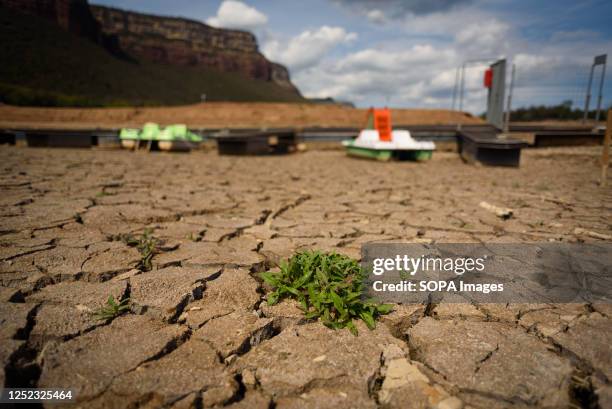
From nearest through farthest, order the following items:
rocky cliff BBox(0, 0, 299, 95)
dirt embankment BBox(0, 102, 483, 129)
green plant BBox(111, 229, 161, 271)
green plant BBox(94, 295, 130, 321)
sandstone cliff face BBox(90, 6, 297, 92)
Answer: green plant BBox(94, 295, 130, 321) → green plant BBox(111, 229, 161, 271) → dirt embankment BBox(0, 102, 483, 129) → rocky cliff BBox(0, 0, 299, 95) → sandstone cliff face BBox(90, 6, 297, 92)

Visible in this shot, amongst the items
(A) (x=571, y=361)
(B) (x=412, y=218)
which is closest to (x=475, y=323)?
(A) (x=571, y=361)

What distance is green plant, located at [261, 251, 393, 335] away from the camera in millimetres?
1482

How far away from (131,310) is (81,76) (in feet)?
132

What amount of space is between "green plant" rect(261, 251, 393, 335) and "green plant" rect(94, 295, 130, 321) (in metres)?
0.63

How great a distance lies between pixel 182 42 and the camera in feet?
229

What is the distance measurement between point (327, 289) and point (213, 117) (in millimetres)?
20537

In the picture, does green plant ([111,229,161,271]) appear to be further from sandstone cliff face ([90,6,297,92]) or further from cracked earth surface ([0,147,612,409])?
sandstone cliff face ([90,6,297,92])

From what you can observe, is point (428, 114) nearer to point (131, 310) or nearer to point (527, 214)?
point (527, 214)

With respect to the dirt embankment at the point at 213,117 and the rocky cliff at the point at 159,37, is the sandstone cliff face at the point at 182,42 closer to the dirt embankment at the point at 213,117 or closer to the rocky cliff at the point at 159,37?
the rocky cliff at the point at 159,37

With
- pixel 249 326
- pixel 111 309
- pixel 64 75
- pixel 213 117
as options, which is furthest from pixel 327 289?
pixel 64 75

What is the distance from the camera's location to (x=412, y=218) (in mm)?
3111

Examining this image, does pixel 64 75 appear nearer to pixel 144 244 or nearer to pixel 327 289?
pixel 144 244

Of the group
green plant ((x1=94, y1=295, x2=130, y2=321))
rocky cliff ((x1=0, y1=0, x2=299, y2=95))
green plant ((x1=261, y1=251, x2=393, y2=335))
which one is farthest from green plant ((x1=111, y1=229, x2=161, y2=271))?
rocky cliff ((x1=0, y1=0, x2=299, y2=95))

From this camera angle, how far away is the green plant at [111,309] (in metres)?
1.46
